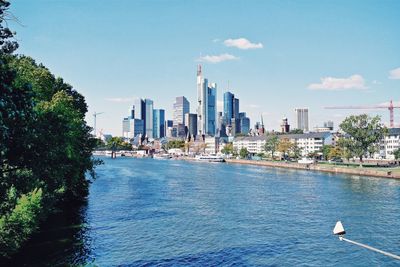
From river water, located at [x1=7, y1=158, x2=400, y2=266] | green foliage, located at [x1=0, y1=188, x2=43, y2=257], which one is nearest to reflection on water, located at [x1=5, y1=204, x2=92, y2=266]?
river water, located at [x1=7, y1=158, x2=400, y2=266]

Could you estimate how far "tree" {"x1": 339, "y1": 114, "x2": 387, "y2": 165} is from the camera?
138375 mm

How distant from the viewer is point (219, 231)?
46.4m

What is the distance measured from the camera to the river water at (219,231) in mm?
35750

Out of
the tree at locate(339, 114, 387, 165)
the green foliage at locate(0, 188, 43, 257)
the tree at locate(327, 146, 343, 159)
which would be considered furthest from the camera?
the tree at locate(327, 146, 343, 159)

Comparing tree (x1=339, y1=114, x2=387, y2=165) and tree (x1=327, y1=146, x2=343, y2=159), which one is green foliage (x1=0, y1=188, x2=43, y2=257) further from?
tree (x1=327, y1=146, x2=343, y2=159)

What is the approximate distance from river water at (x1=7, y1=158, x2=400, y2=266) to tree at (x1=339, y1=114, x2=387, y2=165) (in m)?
65.4

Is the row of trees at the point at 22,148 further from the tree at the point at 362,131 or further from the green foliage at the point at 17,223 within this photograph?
the tree at the point at 362,131

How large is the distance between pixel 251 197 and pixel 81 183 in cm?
3023

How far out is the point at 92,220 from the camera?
51594 millimetres

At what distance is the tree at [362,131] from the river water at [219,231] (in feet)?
215

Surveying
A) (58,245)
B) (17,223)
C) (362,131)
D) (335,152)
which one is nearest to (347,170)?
(362,131)

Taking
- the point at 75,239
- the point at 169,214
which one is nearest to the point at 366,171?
the point at 169,214

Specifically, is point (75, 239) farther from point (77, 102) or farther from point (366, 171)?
point (366, 171)

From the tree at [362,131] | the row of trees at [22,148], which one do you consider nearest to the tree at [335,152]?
the tree at [362,131]
